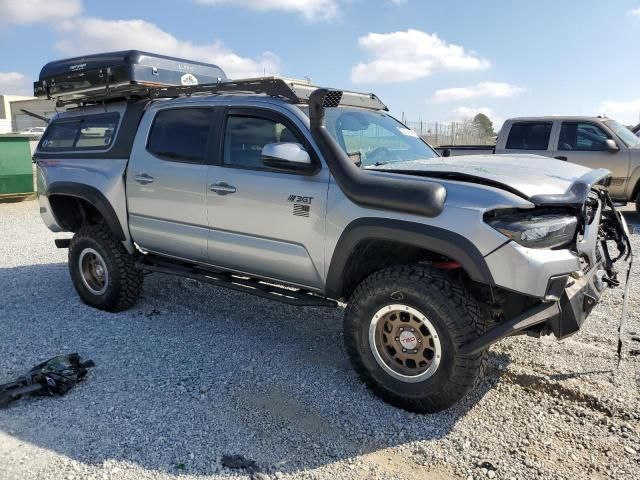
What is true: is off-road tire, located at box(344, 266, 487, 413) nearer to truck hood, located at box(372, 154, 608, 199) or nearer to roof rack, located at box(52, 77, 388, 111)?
truck hood, located at box(372, 154, 608, 199)

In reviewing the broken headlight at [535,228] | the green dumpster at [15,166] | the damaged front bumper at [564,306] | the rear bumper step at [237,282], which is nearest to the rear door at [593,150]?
the damaged front bumper at [564,306]

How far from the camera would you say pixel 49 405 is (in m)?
3.41

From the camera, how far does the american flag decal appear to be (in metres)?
3.60

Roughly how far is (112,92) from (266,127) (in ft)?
6.34

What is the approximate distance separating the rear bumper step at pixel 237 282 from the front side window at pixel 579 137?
803 cm

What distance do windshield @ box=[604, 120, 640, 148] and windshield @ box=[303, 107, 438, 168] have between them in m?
7.14

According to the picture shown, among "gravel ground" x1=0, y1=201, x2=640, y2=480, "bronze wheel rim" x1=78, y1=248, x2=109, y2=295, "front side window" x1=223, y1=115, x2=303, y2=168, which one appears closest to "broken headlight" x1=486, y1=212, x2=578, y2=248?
"gravel ground" x1=0, y1=201, x2=640, y2=480

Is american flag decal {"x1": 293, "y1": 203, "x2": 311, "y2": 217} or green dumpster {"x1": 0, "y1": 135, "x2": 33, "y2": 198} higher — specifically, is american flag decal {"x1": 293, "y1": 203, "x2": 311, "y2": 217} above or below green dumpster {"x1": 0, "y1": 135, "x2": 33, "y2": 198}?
above

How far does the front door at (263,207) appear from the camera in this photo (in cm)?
361

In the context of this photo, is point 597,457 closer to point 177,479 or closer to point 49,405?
point 177,479

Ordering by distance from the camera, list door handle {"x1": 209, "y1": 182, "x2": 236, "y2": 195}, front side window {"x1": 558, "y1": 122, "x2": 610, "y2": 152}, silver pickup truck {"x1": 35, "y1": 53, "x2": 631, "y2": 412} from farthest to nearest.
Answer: front side window {"x1": 558, "y1": 122, "x2": 610, "y2": 152} < door handle {"x1": 209, "y1": 182, "x2": 236, "y2": 195} < silver pickup truck {"x1": 35, "y1": 53, "x2": 631, "y2": 412}

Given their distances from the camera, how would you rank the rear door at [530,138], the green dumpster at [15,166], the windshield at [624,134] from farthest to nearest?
the green dumpster at [15,166]
the rear door at [530,138]
the windshield at [624,134]

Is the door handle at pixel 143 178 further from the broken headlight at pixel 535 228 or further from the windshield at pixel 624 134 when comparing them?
the windshield at pixel 624 134

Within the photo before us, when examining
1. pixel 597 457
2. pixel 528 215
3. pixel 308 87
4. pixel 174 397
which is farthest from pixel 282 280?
pixel 597 457
